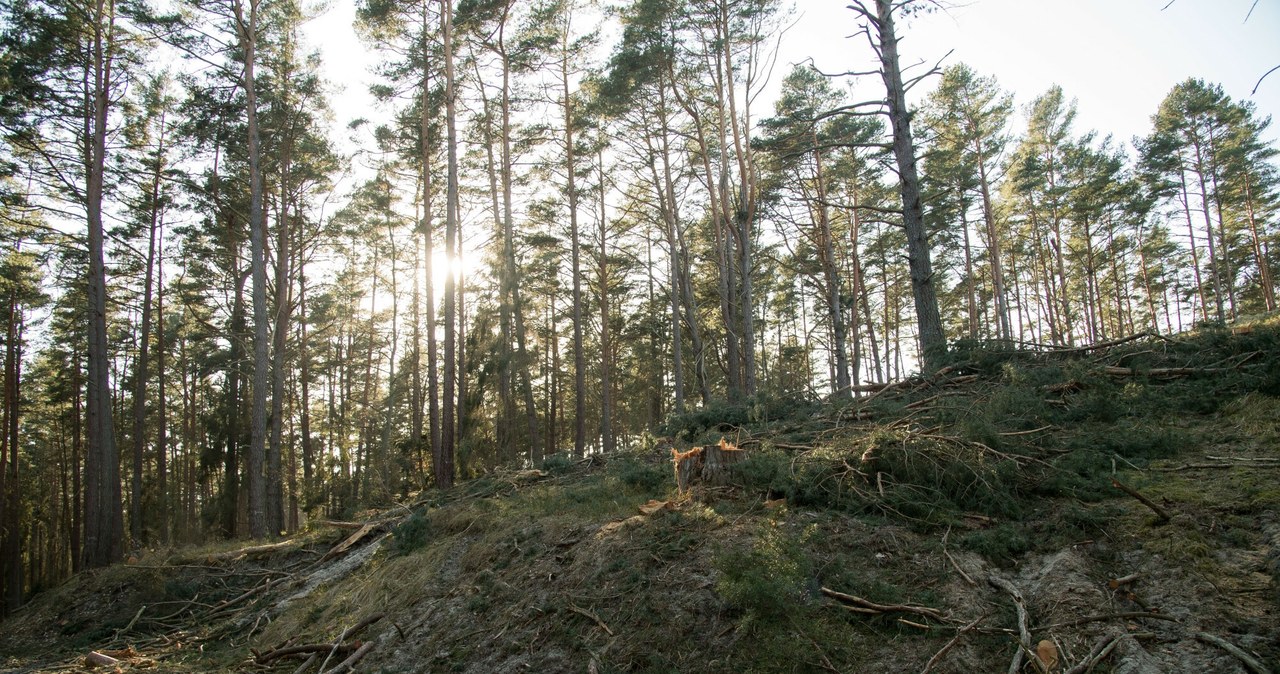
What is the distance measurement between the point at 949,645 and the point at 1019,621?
44cm

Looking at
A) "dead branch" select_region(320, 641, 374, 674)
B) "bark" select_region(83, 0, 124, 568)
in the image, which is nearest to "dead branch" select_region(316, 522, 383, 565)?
"dead branch" select_region(320, 641, 374, 674)

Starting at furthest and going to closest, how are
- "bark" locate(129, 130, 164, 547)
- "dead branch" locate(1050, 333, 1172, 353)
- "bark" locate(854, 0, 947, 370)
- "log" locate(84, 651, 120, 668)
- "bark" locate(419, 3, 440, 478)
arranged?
"bark" locate(129, 130, 164, 547) → "bark" locate(419, 3, 440, 478) → "bark" locate(854, 0, 947, 370) → "dead branch" locate(1050, 333, 1172, 353) → "log" locate(84, 651, 120, 668)

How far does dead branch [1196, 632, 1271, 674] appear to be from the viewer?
8.72 feet

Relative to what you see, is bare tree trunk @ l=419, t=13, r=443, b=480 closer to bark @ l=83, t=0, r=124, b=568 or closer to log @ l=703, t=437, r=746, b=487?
bark @ l=83, t=0, r=124, b=568

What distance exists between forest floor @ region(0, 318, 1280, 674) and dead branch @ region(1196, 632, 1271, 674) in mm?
16

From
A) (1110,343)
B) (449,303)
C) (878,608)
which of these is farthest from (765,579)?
(449,303)

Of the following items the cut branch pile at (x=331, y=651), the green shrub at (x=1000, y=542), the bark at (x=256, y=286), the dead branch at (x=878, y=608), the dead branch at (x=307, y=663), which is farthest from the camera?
the bark at (x=256, y=286)

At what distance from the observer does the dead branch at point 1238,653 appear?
2658 mm

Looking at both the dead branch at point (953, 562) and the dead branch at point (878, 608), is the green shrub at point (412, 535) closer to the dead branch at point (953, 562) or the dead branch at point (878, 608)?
the dead branch at point (878, 608)

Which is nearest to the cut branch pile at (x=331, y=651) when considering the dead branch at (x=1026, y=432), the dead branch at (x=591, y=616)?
the dead branch at (x=591, y=616)

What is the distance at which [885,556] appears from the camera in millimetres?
4297

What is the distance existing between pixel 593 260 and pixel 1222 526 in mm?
20860

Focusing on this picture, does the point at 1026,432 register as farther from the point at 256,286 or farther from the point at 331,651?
the point at 256,286

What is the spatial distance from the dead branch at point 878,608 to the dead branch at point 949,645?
15 cm
